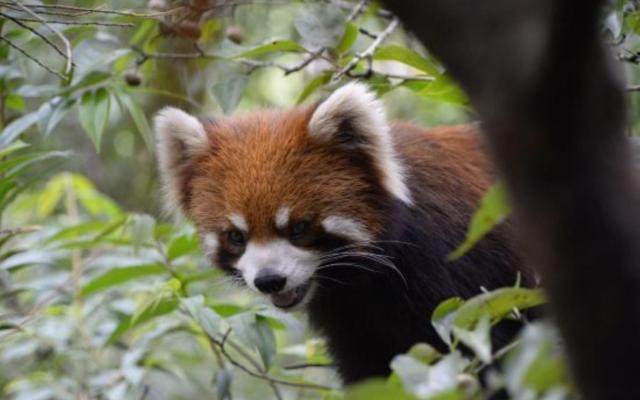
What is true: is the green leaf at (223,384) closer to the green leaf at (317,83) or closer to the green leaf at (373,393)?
the green leaf at (317,83)

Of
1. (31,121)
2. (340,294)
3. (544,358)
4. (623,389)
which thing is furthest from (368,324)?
(623,389)

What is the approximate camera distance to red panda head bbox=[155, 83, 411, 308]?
3449mm

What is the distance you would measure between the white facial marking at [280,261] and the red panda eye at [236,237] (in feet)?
0.17

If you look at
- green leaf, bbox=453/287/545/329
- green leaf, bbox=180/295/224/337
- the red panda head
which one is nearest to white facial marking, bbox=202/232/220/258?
the red panda head

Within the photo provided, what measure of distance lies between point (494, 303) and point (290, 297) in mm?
1667

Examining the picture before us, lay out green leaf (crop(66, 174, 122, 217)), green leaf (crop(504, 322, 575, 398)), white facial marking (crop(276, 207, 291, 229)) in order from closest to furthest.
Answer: green leaf (crop(504, 322, 575, 398)) → white facial marking (crop(276, 207, 291, 229)) → green leaf (crop(66, 174, 122, 217))

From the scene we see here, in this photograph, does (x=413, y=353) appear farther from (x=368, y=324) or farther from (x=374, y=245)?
(x=368, y=324)

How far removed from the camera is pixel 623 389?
1.18m

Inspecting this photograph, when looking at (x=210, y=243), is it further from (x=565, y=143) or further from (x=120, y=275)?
(x=565, y=143)

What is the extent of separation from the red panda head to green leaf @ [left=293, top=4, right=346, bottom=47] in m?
0.20

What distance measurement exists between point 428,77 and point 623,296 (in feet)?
8.18

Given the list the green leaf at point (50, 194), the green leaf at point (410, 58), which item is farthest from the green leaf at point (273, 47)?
the green leaf at point (50, 194)

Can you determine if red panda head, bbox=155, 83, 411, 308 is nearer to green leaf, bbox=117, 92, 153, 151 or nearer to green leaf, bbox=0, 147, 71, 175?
green leaf, bbox=117, 92, 153, 151

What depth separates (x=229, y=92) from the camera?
147 inches
